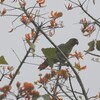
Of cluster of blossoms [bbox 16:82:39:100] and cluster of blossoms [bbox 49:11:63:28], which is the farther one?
cluster of blossoms [bbox 49:11:63:28]

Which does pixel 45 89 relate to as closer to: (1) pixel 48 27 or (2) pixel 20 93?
(2) pixel 20 93

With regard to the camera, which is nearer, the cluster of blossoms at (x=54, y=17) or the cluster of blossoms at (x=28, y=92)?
the cluster of blossoms at (x=28, y=92)

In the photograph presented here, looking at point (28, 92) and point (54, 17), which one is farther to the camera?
point (54, 17)

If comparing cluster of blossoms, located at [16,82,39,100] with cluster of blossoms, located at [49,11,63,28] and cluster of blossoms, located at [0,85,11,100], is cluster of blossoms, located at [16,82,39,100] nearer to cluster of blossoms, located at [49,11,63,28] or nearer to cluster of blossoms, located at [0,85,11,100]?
cluster of blossoms, located at [0,85,11,100]

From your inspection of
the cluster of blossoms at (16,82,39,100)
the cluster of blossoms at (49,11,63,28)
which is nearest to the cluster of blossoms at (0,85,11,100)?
the cluster of blossoms at (16,82,39,100)

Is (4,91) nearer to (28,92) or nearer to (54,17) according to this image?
(28,92)

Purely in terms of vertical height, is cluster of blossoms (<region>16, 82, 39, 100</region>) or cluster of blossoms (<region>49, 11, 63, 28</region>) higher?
cluster of blossoms (<region>49, 11, 63, 28</region>)

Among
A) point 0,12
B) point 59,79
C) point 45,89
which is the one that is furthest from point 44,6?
point 45,89

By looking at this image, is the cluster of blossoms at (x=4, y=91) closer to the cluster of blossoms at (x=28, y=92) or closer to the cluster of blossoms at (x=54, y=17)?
the cluster of blossoms at (x=28, y=92)

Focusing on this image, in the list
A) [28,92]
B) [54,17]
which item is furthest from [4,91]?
[54,17]

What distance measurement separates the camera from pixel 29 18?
4.32 ft

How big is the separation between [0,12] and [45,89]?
24.7 inches

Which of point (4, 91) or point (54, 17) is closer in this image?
point (4, 91)

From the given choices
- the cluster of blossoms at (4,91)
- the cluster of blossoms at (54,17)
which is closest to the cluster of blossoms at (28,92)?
the cluster of blossoms at (4,91)
